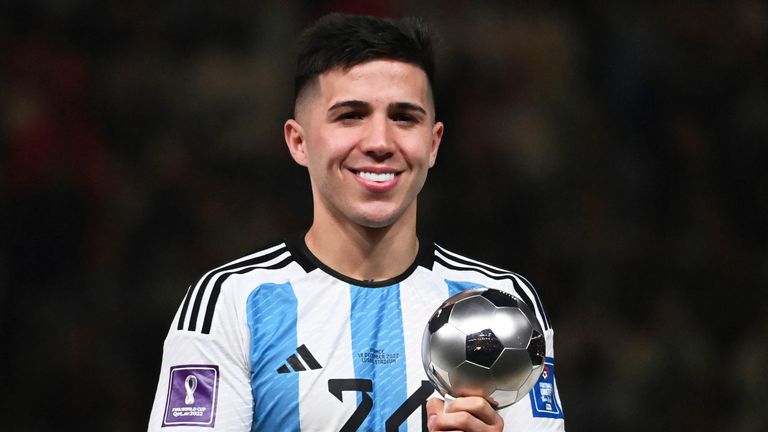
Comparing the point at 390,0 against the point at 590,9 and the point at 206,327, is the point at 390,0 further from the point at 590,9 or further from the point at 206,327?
the point at 206,327

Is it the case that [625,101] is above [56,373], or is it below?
above

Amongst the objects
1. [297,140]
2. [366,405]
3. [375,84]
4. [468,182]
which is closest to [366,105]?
[375,84]

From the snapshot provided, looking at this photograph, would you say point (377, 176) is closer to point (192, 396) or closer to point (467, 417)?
point (192, 396)

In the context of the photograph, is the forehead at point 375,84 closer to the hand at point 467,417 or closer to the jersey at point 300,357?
the jersey at point 300,357

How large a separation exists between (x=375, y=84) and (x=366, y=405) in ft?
2.56

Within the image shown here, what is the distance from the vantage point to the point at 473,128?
4.99 m

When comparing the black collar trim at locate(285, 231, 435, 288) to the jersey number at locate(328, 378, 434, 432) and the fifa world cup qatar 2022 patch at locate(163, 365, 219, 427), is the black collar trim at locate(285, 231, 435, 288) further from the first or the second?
the fifa world cup qatar 2022 patch at locate(163, 365, 219, 427)

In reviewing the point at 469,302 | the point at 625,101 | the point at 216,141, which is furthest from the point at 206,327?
the point at 625,101

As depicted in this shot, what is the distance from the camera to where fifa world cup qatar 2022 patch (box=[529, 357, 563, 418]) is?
8.62 feet

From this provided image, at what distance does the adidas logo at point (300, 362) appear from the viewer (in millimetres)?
2553

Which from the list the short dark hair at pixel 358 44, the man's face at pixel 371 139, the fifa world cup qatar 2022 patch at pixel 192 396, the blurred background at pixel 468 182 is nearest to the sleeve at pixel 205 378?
the fifa world cup qatar 2022 patch at pixel 192 396

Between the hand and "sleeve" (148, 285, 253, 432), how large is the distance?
64 cm

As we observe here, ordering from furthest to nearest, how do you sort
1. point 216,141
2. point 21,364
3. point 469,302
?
point 216,141 → point 21,364 → point 469,302

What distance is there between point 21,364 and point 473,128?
224cm
